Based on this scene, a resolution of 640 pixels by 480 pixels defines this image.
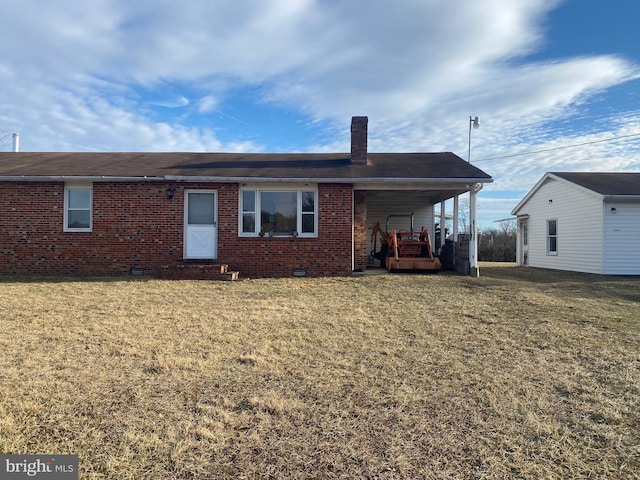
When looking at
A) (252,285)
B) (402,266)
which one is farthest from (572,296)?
(252,285)

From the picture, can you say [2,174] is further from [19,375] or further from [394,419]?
[394,419]

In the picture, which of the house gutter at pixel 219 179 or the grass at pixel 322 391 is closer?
the grass at pixel 322 391

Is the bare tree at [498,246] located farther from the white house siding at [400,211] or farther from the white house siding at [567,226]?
the white house siding at [400,211]

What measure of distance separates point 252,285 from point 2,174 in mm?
7803

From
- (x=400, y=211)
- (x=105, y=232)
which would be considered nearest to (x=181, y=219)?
(x=105, y=232)

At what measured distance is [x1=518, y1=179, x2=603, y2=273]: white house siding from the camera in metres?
15.4

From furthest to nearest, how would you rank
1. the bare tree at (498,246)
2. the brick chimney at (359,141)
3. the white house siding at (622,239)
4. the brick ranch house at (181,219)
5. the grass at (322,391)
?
the bare tree at (498,246) → the white house siding at (622,239) → the brick chimney at (359,141) → the brick ranch house at (181,219) → the grass at (322,391)

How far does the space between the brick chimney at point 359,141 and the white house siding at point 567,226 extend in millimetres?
8286

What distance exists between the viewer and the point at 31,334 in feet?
18.6

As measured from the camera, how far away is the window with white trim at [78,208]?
12.2 m

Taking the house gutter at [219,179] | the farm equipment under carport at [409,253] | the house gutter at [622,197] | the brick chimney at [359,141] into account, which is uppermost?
the brick chimney at [359,141]

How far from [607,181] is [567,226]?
2196 mm

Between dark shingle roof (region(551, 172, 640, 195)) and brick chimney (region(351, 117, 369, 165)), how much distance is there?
8.30 metres

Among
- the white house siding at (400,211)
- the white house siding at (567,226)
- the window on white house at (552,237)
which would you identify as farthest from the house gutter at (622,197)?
the white house siding at (400,211)
